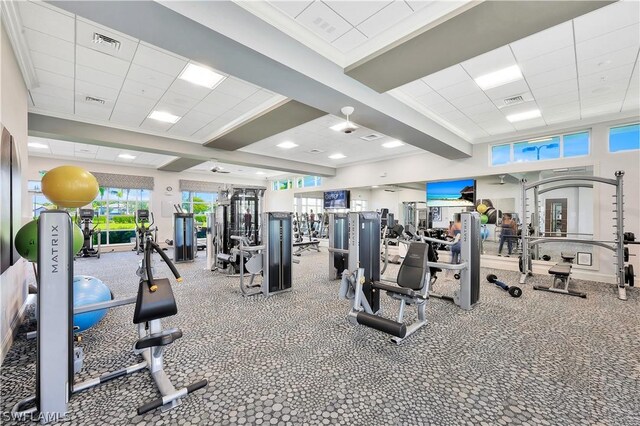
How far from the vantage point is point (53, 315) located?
72.4 inches

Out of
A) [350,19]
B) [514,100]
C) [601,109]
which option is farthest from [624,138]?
[350,19]

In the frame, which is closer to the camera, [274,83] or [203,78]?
[274,83]

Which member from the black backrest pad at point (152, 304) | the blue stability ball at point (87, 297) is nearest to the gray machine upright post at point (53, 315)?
the black backrest pad at point (152, 304)

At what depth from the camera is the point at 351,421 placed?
189 centimetres

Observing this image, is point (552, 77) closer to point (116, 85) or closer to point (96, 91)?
point (116, 85)

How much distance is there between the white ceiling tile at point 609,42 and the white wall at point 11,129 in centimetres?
608

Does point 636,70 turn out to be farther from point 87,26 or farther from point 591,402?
point 87,26

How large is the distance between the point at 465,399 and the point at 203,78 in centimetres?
479

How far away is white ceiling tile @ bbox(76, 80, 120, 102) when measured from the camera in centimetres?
421

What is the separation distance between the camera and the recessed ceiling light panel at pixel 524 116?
5332 millimetres

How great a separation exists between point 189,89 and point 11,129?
216 cm

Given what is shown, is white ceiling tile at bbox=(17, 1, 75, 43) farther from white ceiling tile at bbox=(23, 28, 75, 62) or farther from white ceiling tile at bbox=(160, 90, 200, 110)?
white ceiling tile at bbox=(160, 90, 200, 110)

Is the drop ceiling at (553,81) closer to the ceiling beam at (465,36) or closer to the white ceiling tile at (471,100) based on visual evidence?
the white ceiling tile at (471,100)

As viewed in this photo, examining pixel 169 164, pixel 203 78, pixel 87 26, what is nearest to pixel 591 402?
pixel 203 78
